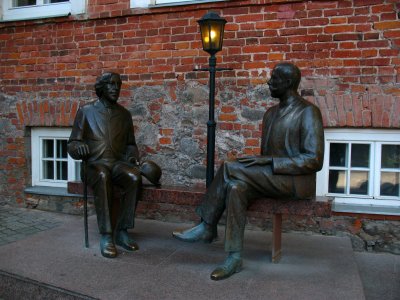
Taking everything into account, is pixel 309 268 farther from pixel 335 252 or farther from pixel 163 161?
pixel 163 161

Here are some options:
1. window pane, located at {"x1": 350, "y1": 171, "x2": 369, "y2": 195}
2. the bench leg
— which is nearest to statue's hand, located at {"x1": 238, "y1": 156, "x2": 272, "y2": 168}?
the bench leg

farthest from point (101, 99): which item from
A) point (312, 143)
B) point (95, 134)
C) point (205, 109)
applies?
point (312, 143)

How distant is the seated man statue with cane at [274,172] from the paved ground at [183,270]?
247mm

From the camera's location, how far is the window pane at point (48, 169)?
6.06m

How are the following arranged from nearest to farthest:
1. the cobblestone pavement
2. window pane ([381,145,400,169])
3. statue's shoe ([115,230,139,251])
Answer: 1. statue's shoe ([115,230,139,251])
2. window pane ([381,145,400,169])
3. the cobblestone pavement

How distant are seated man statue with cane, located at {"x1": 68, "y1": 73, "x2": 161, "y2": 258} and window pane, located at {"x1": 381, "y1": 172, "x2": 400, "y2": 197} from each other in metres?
2.34

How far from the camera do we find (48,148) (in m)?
6.05

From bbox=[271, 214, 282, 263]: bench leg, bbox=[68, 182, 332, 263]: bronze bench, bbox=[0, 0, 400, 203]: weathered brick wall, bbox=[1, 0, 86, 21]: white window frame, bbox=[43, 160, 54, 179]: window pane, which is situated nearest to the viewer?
bbox=[68, 182, 332, 263]: bronze bench

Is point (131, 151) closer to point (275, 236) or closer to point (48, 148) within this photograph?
point (275, 236)

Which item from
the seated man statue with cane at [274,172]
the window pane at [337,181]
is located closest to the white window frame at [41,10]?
the seated man statue with cane at [274,172]

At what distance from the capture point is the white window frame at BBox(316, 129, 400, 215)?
4.46 metres

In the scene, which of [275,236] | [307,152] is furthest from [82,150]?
[307,152]

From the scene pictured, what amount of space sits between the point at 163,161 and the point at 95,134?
51.8 inches

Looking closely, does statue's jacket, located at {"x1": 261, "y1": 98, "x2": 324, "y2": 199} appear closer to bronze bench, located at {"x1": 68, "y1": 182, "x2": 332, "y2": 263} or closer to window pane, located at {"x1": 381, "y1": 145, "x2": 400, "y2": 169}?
bronze bench, located at {"x1": 68, "y1": 182, "x2": 332, "y2": 263}
